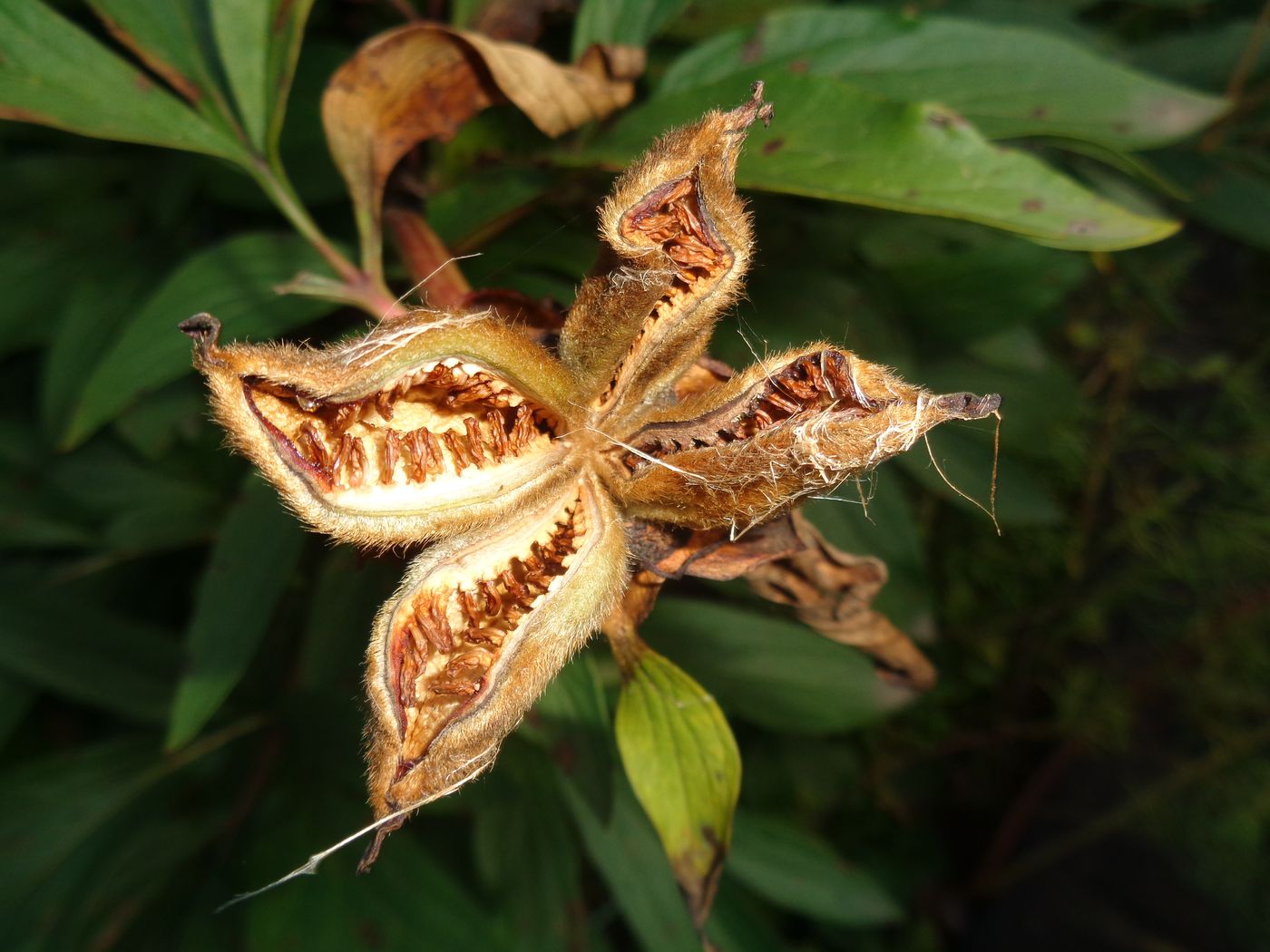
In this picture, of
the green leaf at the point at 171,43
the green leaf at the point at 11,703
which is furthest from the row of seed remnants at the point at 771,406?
the green leaf at the point at 11,703

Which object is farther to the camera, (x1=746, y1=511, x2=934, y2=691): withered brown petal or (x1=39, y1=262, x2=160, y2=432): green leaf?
(x1=39, y1=262, x2=160, y2=432): green leaf

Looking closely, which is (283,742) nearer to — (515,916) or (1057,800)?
(515,916)

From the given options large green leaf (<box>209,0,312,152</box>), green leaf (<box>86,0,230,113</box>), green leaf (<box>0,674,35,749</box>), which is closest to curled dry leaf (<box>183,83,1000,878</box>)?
large green leaf (<box>209,0,312,152</box>)

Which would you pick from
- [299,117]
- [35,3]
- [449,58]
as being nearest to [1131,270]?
[449,58]

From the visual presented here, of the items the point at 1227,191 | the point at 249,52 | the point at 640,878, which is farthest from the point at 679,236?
the point at 1227,191

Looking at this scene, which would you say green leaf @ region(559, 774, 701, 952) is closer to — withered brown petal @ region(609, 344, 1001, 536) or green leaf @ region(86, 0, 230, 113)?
withered brown petal @ region(609, 344, 1001, 536)

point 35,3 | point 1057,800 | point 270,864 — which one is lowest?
point 1057,800

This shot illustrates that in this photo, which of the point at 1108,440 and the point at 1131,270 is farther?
the point at 1108,440
